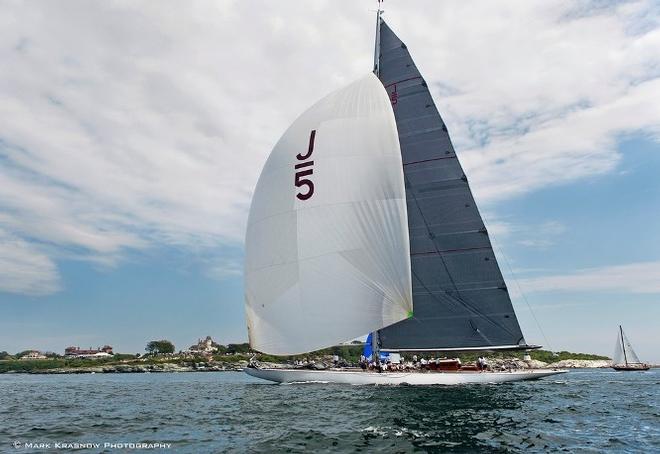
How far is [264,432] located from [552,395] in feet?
60.9

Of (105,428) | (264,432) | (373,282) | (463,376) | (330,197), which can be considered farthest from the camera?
(463,376)

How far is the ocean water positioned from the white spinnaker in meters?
4.14

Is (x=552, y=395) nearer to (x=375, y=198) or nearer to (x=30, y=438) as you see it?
(x=375, y=198)

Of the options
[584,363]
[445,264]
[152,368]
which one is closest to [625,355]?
[584,363]

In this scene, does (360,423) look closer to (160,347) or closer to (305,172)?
(305,172)

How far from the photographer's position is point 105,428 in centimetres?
1825

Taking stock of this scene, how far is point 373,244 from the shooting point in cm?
2720

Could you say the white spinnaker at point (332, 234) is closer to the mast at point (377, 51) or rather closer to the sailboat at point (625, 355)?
the mast at point (377, 51)

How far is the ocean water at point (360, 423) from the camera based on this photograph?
47.7 feet

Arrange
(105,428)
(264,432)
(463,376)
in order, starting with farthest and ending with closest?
(463,376) < (105,428) < (264,432)

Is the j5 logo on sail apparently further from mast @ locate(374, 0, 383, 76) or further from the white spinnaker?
mast @ locate(374, 0, 383, 76)

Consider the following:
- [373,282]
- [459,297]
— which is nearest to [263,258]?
[373,282]

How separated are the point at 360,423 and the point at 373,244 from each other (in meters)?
11.4

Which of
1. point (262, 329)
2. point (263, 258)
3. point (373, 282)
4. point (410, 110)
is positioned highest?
point (410, 110)
